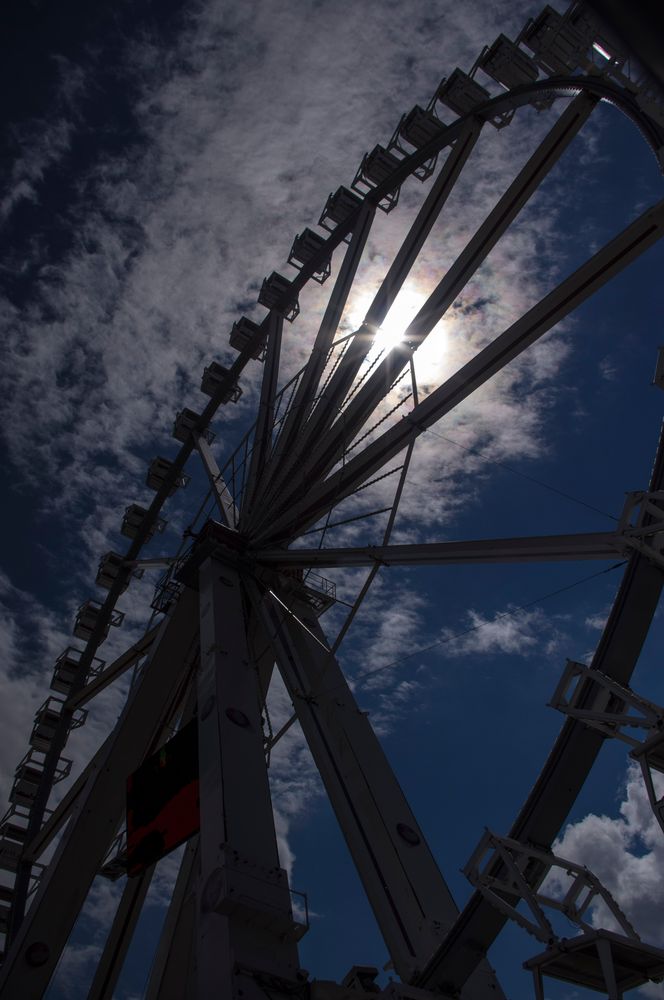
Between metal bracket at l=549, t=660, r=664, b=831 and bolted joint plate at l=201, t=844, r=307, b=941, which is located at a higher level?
metal bracket at l=549, t=660, r=664, b=831

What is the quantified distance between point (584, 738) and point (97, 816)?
10.7 m

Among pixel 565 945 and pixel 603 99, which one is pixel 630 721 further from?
pixel 603 99

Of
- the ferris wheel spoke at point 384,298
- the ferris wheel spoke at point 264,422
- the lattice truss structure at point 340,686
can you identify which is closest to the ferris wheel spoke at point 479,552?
the lattice truss structure at point 340,686

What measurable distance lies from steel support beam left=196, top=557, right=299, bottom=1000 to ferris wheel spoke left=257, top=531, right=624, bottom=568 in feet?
8.65

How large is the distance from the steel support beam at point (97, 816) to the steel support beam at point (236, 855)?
3993mm

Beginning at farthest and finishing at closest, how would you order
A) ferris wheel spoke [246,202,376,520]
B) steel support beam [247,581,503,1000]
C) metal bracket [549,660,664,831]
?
ferris wheel spoke [246,202,376,520] < steel support beam [247,581,503,1000] < metal bracket [549,660,664,831]

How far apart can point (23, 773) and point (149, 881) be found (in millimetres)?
7340

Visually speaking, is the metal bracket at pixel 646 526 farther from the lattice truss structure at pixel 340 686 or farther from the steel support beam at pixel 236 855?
the steel support beam at pixel 236 855

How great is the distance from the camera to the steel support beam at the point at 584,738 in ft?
25.3

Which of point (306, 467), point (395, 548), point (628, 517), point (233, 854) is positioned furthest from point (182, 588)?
point (628, 517)

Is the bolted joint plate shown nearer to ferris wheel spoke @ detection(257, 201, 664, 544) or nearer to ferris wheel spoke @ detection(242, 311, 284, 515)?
ferris wheel spoke @ detection(257, 201, 664, 544)

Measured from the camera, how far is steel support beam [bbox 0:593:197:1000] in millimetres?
12867

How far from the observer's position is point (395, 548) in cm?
1213

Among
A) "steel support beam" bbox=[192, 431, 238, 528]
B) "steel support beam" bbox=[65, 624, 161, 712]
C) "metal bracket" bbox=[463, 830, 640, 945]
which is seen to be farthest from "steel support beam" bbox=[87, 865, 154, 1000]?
"metal bracket" bbox=[463, 830, 640, 945]
